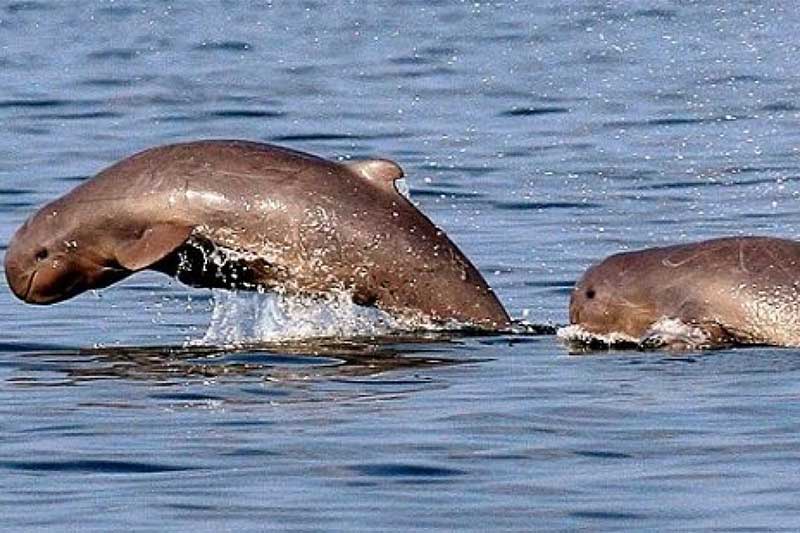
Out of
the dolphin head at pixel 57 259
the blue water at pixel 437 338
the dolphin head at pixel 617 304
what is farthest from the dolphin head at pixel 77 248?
the dolphin head at pixel 617 304

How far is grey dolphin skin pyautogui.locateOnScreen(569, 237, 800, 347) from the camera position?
1580 centimetres

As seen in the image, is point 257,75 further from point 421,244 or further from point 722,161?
point 421,244

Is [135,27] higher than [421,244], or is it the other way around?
[421,244]

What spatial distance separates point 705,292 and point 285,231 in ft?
7.02

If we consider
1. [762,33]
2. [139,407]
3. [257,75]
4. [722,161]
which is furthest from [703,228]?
[762,33]

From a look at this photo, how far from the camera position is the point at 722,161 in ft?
84.4

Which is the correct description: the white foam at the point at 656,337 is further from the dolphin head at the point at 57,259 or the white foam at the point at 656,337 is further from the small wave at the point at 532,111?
the small wave at the point at 532,111

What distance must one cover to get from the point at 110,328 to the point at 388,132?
1115cm

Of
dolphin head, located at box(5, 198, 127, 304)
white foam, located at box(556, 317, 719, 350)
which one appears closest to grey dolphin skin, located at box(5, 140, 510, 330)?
dolphin head, located at box(5, 198, 127, 304)

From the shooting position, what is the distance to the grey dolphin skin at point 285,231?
16.3 metres

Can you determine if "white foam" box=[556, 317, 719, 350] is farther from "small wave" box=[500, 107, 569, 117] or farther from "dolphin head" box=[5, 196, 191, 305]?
"small wave" box=[500, 107, 569, 117]

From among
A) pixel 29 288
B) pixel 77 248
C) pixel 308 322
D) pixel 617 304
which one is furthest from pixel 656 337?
pixel 29 288

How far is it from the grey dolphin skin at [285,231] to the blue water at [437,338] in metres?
0.36

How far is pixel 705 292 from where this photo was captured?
1605cm
